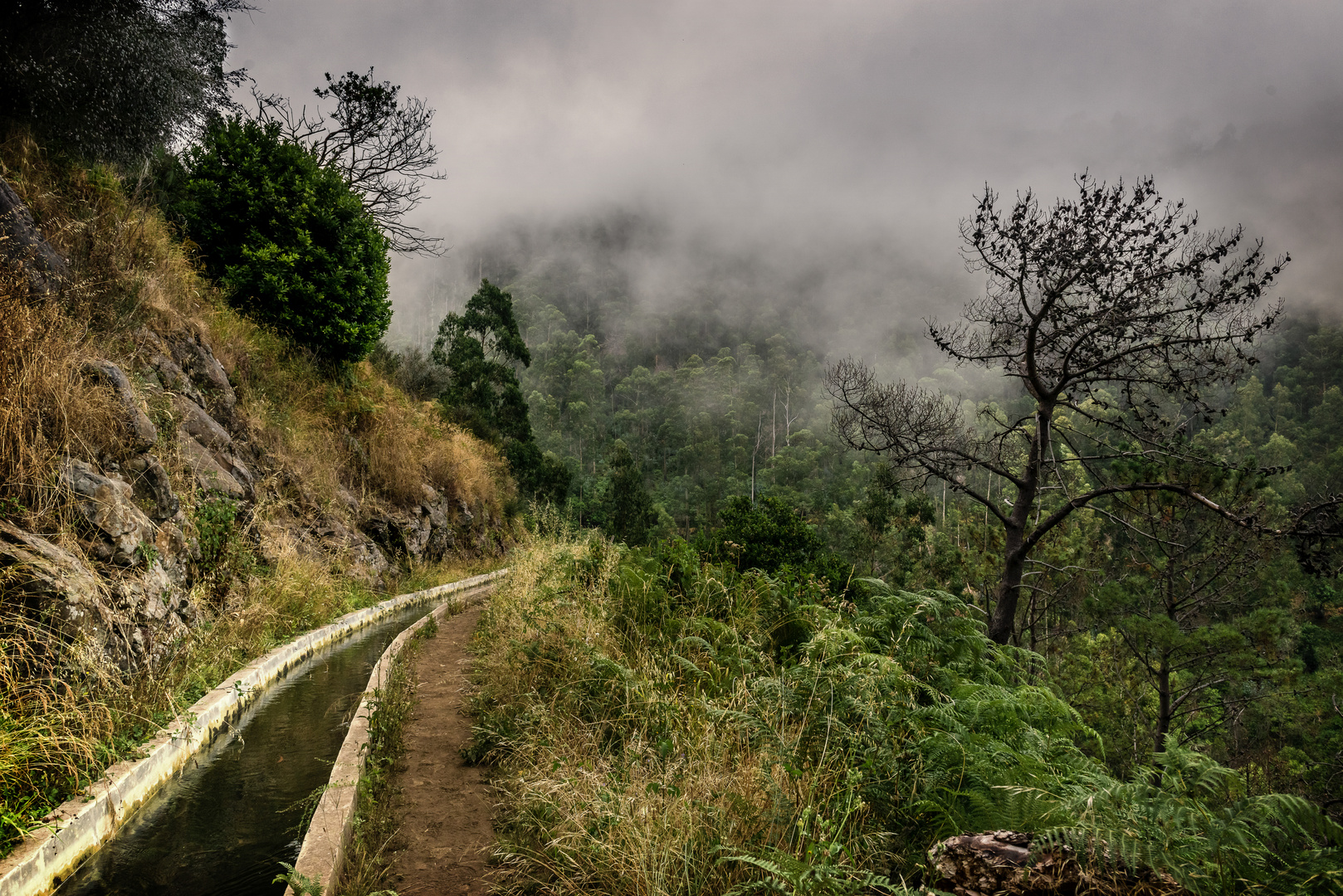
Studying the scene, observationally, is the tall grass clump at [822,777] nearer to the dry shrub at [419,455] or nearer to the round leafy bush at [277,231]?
the dry shrub at [419,455]

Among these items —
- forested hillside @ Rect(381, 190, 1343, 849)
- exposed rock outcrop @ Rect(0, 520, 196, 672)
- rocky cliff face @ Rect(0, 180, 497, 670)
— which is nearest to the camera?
exposed rock outcrop @ Rect(0, 520, 196, 672)

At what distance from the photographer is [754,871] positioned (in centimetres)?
268

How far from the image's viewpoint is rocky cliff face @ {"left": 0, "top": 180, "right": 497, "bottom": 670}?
167 inches

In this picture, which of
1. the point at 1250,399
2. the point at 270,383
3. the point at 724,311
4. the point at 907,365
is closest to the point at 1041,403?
the point at 270,383

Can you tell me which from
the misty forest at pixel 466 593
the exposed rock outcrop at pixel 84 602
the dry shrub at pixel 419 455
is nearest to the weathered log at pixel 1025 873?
the misty forest at pixel 466 593

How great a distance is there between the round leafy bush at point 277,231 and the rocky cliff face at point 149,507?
119 inches

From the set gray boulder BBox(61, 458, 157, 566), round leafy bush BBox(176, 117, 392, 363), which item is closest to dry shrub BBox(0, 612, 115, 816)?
gray boulder BBox(61, 458, 157, 566)

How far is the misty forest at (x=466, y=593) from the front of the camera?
2.87 meters

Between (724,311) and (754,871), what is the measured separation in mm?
186591

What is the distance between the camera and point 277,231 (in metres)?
12.9

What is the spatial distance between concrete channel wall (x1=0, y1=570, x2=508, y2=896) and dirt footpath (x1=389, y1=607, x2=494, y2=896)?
1516mm

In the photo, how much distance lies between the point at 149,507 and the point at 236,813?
353 centimetres

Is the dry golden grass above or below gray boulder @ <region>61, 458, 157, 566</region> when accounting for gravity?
below

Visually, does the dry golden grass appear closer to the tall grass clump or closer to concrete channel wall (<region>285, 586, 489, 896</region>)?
the tall grass clump
